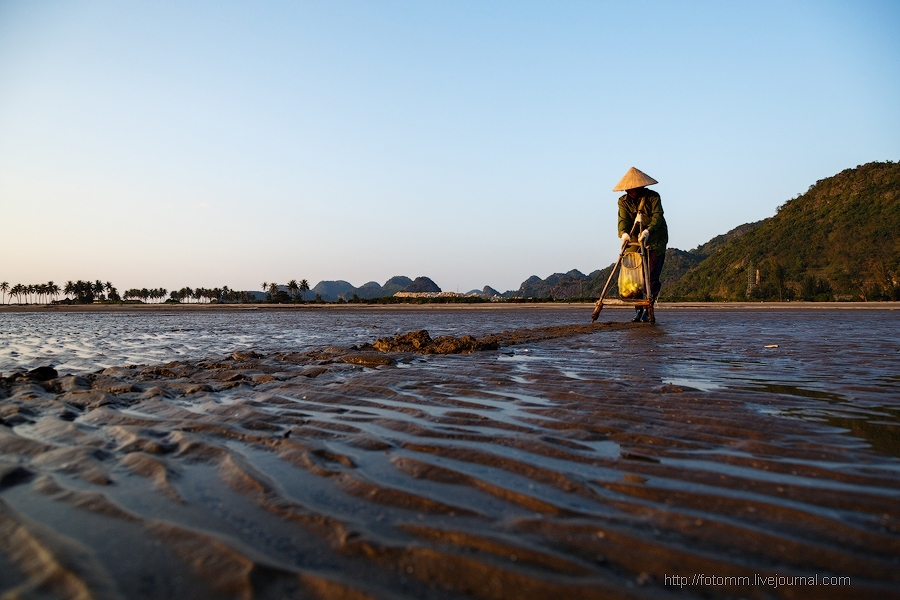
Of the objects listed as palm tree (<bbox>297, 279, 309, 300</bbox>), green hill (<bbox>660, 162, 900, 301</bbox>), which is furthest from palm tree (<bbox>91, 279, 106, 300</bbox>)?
green hill (<bbox>660, 162, 900, 301</bbox>)

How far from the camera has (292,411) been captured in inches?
195

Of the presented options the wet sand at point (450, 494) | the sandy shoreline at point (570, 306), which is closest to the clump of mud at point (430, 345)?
the wet sand at point (450, 494)

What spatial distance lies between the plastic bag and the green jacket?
0.50 metres

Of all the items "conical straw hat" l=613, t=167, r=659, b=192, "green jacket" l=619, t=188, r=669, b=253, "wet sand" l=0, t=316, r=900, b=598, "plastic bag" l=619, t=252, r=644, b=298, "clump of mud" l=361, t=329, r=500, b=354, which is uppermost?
"conical straw hat" l=613, t=167, r=659, b=192

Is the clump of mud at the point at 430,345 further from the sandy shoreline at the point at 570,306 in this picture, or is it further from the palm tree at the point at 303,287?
the palm tree at the point at 303,287

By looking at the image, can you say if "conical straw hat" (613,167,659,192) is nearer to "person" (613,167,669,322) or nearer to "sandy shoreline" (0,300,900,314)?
"person" (613,167,669,322)

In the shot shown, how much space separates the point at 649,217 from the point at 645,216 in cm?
10

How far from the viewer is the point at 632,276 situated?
14.2 meters

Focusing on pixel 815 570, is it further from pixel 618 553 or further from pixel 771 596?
pixel 618 553

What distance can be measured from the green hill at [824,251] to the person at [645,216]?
121ft

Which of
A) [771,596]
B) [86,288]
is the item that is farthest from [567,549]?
[86,288]

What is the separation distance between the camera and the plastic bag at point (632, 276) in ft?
46.1

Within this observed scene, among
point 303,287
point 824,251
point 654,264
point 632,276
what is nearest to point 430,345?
point 632,276

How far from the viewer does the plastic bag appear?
1404 centimetres
